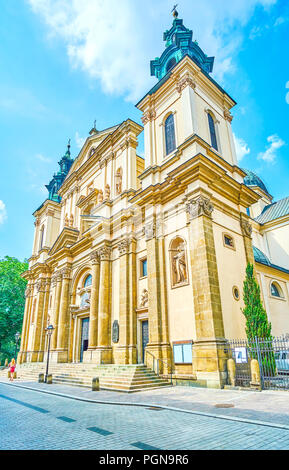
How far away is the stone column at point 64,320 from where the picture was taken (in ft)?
79.3

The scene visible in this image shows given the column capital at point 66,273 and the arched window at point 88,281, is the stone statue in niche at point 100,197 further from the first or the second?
the column capital at point 66,273

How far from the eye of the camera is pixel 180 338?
14.8m

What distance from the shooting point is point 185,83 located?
1934 centimetres

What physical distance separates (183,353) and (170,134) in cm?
1404

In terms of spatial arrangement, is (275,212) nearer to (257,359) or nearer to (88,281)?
(88,281)

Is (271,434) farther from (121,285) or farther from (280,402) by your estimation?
(121,285)

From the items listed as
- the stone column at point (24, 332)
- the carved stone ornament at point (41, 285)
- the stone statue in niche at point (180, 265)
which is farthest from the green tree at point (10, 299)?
the stone statue in niche at point (180, 265)

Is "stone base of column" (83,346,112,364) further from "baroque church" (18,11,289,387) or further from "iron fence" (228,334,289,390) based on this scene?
"iron fence" (228,334,289,390)

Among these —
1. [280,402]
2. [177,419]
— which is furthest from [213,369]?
[177,419]

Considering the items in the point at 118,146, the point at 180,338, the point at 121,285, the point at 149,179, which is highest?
the point at 118,146

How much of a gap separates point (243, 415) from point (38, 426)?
15.3ft

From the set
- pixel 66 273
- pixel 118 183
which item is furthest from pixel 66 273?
pixel 118 183

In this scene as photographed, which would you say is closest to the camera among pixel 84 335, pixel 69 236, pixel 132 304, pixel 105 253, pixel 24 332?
pixel 132 304

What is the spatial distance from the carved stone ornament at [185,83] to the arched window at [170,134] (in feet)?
6.06
